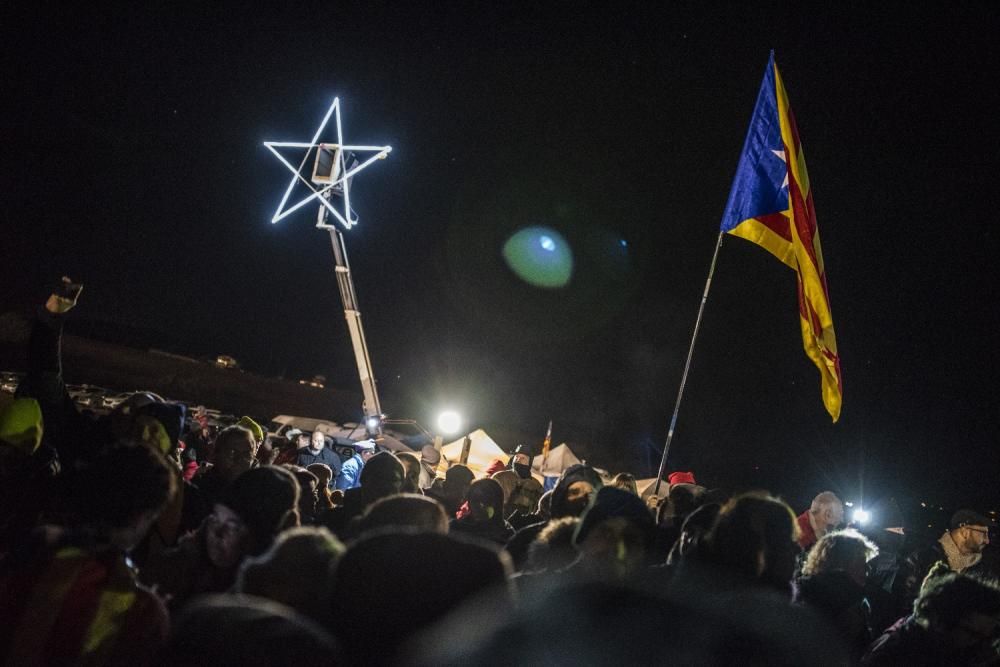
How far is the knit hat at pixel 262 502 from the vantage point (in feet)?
10.0

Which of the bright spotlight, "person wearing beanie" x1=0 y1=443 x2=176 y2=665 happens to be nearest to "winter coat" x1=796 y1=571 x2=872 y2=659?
"person wearing beanie" x1=0 y1=443 x2=176 y2=665

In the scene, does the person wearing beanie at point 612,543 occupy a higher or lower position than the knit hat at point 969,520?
higher

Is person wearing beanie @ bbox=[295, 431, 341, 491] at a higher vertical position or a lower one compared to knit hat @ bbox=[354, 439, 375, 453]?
higher

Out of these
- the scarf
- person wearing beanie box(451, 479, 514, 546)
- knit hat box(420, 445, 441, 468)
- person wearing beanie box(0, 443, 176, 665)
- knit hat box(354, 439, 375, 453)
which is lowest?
knit hat box(420, 445, 441, 468)

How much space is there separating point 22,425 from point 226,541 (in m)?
1.83

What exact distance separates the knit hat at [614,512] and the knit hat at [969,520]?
605cm

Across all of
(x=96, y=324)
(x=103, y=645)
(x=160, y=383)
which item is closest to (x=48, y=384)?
(x=103, y=645)

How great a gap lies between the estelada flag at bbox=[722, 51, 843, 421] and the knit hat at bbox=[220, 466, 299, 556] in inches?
263

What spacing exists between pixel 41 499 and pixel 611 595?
3.29m

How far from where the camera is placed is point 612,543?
2.85 meters

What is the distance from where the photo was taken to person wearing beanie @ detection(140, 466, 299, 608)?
293 centimetres

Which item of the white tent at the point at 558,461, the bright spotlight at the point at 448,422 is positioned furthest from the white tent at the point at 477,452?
the bright spotlight at the point at 448,422

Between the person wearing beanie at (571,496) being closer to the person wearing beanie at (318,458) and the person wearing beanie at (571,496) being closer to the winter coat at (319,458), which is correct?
the person wearing beanie at (318,458)

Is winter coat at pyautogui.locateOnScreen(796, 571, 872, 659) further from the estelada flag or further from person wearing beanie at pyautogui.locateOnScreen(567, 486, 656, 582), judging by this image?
the estelada flag
